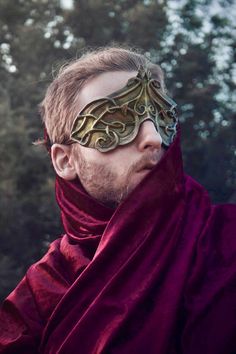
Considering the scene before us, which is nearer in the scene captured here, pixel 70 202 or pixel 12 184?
pixel 70 202

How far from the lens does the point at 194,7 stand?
41.8 feet

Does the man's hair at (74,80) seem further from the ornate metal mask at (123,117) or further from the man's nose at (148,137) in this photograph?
the man's nose at (148,137)

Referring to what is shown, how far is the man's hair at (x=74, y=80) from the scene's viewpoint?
1.52 meters

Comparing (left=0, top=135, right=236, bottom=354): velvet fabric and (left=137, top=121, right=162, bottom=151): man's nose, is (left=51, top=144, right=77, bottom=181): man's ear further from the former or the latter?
(left=137, top=121, right=162, bottom=151): man's nose

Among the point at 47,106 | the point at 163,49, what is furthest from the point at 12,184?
the point at 47,106

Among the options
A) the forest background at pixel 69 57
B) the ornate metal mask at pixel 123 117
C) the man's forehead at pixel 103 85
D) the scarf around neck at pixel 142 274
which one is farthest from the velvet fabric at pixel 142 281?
the forest background at pixel 69 57

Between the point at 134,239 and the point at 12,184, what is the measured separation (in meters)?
9.38

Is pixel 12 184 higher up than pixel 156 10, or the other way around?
pixel 156 10

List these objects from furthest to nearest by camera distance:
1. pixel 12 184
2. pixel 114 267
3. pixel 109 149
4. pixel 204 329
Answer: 1. pixel 12 184
2. pixel 109 149
3. pixel 114 267
4. pixel 204 329

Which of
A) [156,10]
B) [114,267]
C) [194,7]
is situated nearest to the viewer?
[114,267]

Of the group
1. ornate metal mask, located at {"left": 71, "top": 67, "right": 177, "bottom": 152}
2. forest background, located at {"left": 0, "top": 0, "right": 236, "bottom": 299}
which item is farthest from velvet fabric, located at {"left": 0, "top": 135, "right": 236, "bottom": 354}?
forest background, located at {"left": 0, "top": 0, "right": 236, "bottom": 299}

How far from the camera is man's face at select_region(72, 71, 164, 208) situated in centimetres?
139

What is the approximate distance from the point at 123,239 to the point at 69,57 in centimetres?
1245

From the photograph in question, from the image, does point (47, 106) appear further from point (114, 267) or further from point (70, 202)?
point (114, 267)
